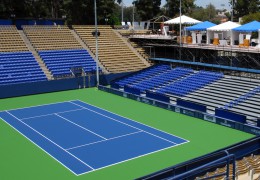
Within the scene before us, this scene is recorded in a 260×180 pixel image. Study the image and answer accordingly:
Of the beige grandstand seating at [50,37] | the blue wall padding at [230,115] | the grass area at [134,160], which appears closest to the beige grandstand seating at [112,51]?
the beige grandstand seating at [50,37]

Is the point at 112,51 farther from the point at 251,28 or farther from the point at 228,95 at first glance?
the point at 228,95

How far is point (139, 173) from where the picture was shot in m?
15.5

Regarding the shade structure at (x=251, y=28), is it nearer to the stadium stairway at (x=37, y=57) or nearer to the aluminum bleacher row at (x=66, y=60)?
the aluminum bleacher row at (x=66, y=60)

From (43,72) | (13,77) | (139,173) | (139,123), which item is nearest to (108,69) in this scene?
(43,72)

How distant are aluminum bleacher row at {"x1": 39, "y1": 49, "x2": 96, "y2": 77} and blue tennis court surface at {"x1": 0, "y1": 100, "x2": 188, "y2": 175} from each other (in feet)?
28.4

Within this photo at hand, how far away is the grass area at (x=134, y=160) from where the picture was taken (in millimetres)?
15594

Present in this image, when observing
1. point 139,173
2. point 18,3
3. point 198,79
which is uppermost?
point 18,3

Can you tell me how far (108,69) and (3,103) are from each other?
12.2 meters

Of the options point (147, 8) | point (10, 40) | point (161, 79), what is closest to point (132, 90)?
point (161, 79)

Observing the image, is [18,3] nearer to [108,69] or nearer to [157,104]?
[108,69]

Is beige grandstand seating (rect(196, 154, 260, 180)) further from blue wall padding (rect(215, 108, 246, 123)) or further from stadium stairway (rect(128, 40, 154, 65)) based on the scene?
stadium stairway (rect(128, 40, 154, 65))

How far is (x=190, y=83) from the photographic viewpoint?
29.7 metres

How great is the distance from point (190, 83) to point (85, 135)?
12345 mm

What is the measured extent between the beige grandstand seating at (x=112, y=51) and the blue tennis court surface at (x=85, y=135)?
1235cm
